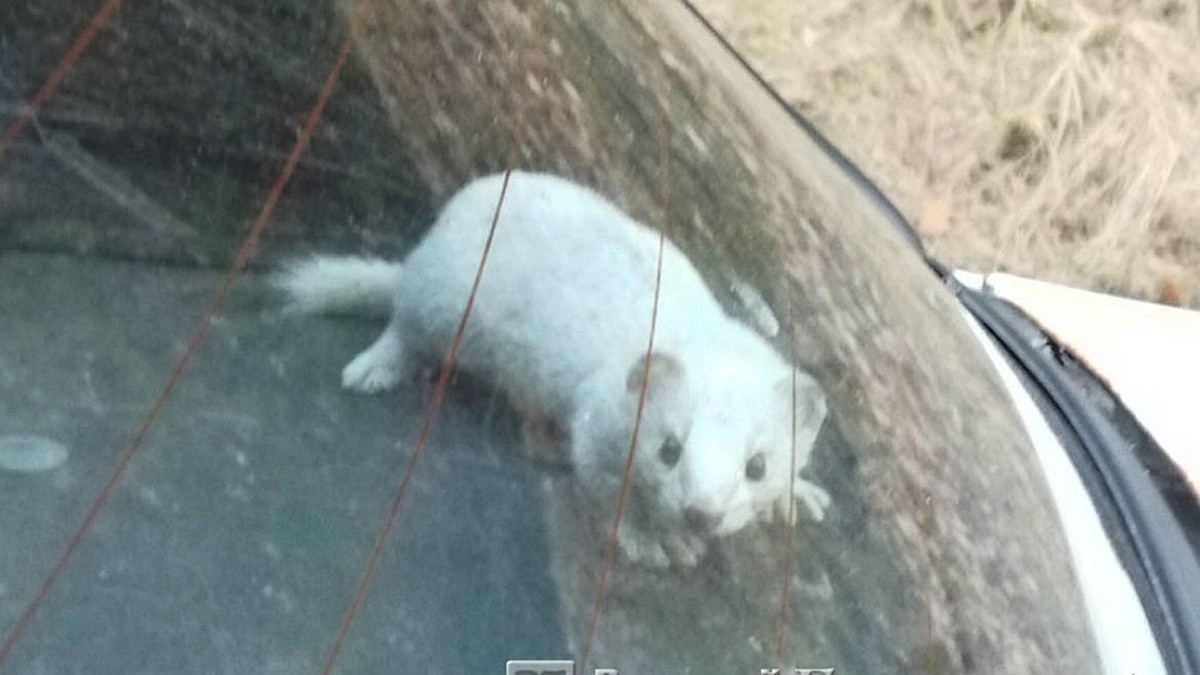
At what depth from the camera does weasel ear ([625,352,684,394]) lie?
36 centimetres

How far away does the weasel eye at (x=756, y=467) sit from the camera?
1.21ft

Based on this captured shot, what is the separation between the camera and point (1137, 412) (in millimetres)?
757

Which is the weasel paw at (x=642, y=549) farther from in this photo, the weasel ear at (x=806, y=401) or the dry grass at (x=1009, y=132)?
the dry grass at (x=1009, y=132)

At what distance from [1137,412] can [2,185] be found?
0.64 meters

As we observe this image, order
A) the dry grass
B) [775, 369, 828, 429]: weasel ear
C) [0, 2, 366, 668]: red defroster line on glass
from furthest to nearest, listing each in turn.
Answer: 1. the dry grass
2. [775, 369, 828, 429]: weasel ear
3. [0, 2, 366, 668]: red defroster line on glass

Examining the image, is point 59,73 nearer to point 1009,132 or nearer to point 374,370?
point 374,370

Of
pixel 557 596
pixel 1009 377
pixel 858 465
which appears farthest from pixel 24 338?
pixel 1009 377

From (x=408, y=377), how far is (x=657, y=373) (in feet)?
0.23

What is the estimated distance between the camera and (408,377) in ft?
1.07

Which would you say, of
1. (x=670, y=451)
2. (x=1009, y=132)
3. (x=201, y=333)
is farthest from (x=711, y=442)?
(x=1009, y=132)

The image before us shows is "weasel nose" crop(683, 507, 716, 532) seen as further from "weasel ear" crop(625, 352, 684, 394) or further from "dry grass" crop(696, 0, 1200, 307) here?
"dry grass" crop(696, 0, 1200, 307)

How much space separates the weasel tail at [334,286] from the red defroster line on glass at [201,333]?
1 cm

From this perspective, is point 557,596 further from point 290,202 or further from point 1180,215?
point 1180,215

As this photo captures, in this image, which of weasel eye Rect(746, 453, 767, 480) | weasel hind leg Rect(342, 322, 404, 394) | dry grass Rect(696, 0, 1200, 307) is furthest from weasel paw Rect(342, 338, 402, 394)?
dry grass Rect(696, 0, 1200, 307)
